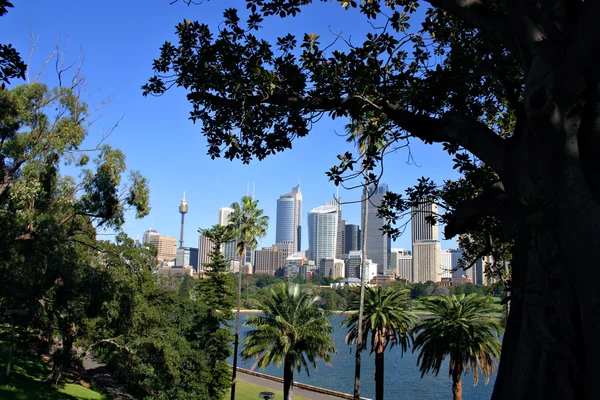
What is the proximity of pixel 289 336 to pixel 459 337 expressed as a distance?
26.3ft

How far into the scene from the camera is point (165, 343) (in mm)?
20672

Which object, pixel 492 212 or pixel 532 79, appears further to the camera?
pixel 492 212

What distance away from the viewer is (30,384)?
63.1ft

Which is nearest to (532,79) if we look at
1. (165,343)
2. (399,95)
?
(399,95)

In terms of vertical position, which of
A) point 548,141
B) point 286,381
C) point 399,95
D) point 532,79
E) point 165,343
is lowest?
point 286,381

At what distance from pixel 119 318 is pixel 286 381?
779 centimetres

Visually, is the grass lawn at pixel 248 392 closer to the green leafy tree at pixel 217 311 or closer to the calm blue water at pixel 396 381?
the green leafy tree at pixel 217 311

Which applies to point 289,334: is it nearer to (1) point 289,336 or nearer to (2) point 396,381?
(1) point 289,336

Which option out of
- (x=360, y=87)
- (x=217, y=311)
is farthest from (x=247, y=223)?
(x=360, y=87)

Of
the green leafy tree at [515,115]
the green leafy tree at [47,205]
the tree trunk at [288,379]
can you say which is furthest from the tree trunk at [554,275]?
the tree trunk at [288,379]

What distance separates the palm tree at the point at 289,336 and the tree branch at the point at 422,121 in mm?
17714

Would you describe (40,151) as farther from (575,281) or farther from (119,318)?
(575,281)

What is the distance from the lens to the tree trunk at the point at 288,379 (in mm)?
22127

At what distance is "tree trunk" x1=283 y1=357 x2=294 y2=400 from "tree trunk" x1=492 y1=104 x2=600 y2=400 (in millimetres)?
18997
